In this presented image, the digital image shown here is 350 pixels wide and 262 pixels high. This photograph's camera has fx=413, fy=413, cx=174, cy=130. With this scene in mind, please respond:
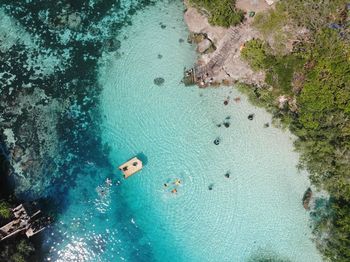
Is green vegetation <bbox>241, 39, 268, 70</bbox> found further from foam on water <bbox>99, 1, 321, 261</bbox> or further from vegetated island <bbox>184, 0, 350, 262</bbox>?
foam on water <bbox>99, 1, 321, 261</bbox>

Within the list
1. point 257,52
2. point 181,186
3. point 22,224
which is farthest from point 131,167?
point 257,52

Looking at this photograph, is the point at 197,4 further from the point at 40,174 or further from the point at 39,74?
the point at 40,174

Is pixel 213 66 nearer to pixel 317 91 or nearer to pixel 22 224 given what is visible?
pixel 317 91

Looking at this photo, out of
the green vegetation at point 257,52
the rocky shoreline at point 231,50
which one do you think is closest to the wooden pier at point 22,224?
the rocky shoreline at point 231,50

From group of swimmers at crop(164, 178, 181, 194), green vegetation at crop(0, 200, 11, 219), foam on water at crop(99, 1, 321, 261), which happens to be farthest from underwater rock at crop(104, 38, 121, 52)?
green vegetation at crop(0, 200, 11, 219)

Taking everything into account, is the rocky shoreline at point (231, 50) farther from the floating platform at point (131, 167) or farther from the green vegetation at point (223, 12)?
the floating platform at point (131, 167)
